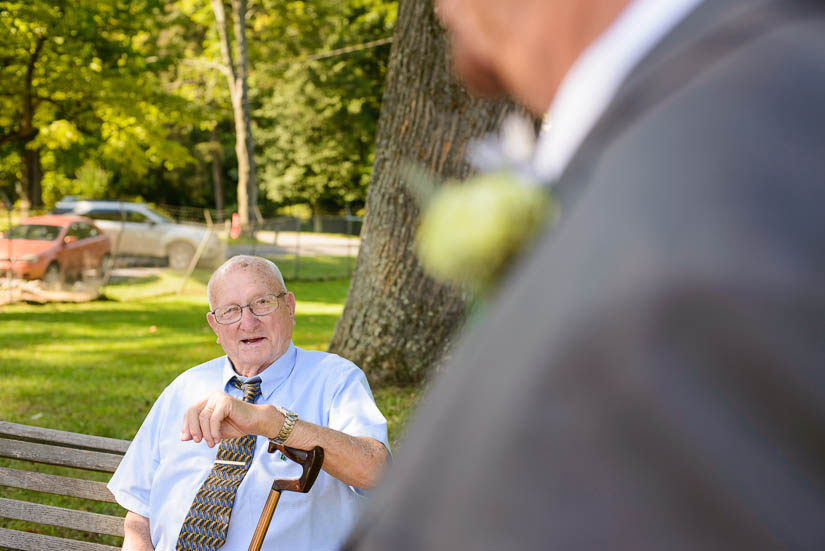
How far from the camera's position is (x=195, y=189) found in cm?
4472

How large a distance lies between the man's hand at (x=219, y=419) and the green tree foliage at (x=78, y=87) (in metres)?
15.7

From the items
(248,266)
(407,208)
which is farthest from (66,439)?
(407,208)

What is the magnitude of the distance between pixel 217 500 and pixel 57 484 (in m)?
1.16

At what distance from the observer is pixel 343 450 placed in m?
2.67

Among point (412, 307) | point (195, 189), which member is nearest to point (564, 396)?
point (412, 307)

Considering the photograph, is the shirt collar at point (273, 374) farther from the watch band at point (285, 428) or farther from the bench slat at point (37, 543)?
the bench slat at point (37, 543)

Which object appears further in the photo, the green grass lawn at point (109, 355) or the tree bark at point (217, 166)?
the tree bark at point (217, 166)

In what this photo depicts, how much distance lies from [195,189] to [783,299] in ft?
152

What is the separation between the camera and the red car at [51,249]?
13289mm

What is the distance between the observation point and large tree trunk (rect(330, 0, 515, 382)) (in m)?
5.64

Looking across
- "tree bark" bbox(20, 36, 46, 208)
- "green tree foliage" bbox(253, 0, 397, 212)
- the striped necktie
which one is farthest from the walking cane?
"green tree foliage" bbox(253, 0, 397, 212)

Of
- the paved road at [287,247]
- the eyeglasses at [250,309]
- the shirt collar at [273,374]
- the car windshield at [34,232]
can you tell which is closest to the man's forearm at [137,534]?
the shirt collar at [273,374]

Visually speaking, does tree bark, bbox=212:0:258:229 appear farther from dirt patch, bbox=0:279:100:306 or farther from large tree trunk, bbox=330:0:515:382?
large tree trunk, bbox=330:0:515:382

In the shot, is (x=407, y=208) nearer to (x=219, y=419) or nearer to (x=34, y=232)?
(x=219, y=419)
